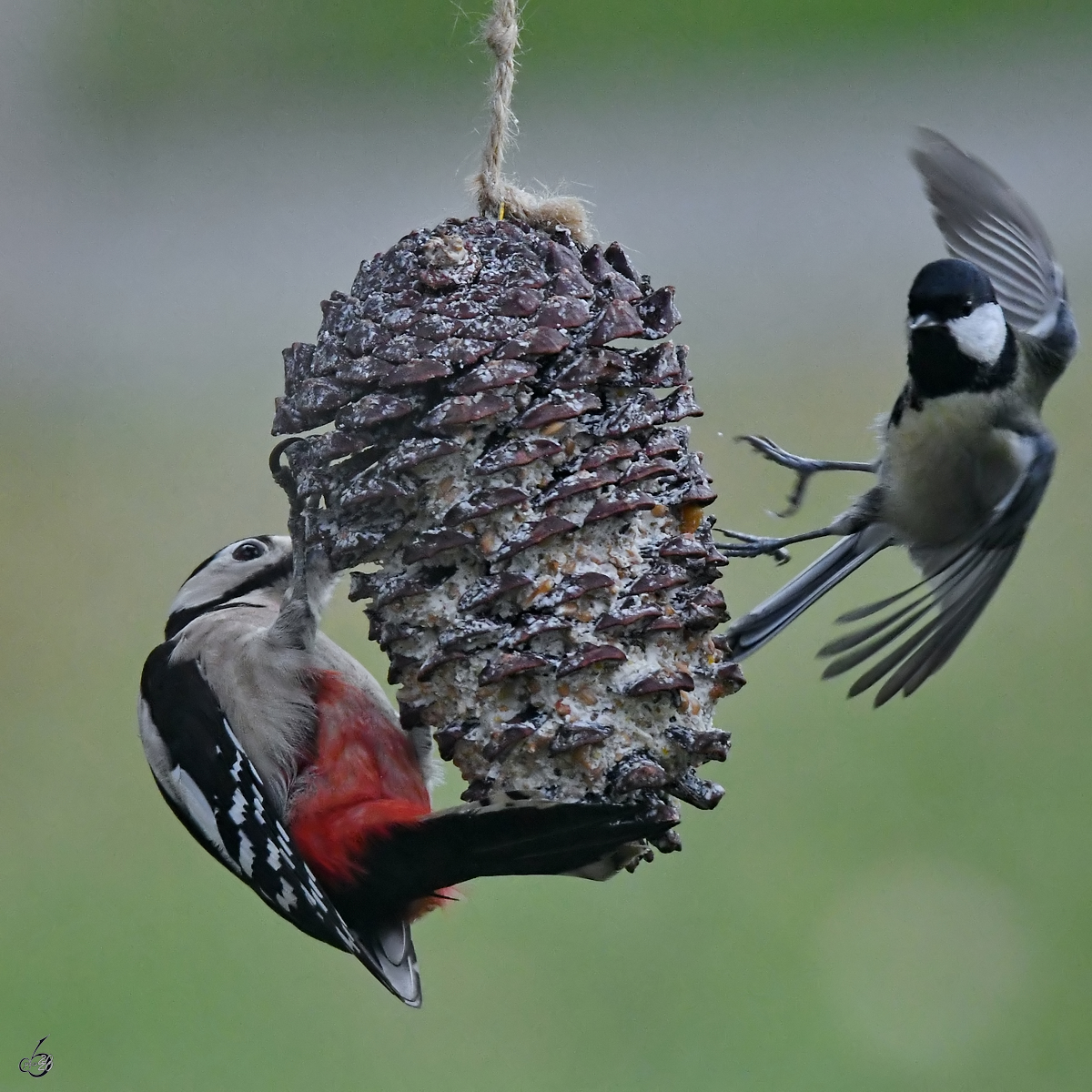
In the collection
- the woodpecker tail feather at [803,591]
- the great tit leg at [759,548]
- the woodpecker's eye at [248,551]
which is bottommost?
the woodpecker tail feather at [803,591]

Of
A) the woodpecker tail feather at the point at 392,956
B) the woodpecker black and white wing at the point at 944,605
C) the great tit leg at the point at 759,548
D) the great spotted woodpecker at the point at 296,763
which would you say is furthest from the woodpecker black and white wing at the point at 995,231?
the woodpecker tail feather at the point at 392,956

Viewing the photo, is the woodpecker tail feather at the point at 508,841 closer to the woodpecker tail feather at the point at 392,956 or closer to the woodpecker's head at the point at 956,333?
the woodpecker tail feather at the point at 392,956

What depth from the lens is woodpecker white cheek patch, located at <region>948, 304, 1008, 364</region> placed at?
189 centimetres

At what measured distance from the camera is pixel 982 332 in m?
1.92

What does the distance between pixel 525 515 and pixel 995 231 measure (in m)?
1.18

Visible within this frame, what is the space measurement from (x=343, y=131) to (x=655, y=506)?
8.67ft

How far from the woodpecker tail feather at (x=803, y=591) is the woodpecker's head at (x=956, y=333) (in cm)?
26

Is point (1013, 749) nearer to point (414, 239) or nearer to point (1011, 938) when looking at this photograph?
point (1011, 938)

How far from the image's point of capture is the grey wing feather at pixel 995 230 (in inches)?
83.9

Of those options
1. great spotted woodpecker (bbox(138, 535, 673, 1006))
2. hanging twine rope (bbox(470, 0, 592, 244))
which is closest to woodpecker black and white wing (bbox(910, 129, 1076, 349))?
hanging twine rope (bbox(470, 0, 592, 244))

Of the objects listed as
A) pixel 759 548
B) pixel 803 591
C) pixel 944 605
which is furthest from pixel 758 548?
pixel 944 605

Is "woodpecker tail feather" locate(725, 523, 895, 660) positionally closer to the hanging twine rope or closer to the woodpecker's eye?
the hanging twine rope

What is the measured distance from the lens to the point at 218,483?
346 cm

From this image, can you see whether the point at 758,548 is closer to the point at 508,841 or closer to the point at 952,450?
the point at 952,450
